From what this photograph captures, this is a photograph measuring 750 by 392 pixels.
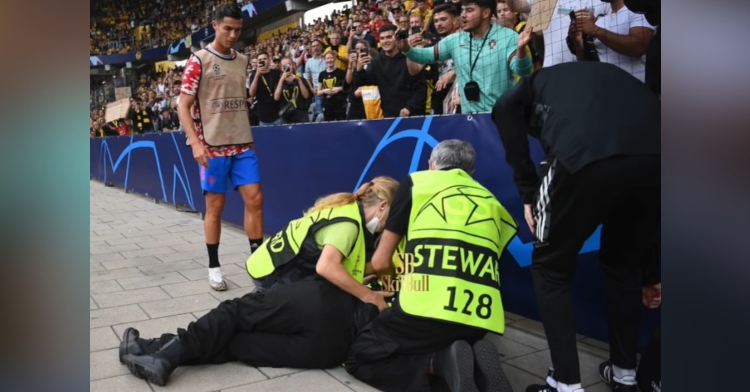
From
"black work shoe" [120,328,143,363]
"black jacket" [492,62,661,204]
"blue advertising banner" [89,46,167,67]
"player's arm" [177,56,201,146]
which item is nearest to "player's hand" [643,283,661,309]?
"black jacket" [492,62,661,204]

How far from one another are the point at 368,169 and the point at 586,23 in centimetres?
212

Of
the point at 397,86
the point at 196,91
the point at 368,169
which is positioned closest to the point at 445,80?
the point at 397,86

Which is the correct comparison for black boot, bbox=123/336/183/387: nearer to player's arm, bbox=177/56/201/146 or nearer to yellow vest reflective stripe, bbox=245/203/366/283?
yellow vest reflective stripe, bbox=245/203/366/283

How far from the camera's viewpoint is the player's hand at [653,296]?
8.23 ft

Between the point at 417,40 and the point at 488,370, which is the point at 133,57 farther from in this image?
the point at 488,370

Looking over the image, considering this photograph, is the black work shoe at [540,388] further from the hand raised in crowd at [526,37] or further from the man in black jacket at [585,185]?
the hand raised in crowd at [526,37]

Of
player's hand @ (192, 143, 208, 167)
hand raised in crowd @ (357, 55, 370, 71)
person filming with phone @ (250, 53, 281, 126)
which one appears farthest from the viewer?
person filming with phone @ (250, 53, 281, 126)

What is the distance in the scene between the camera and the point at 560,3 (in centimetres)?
300

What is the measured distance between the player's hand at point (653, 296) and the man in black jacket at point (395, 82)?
3.01 metres

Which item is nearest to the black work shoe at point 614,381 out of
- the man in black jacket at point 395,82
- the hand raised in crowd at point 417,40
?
the man in black jacket at point 395,82

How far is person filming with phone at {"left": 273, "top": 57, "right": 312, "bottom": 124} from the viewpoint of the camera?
292 inches

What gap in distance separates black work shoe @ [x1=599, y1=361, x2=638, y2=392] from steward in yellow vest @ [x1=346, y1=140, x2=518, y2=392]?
543mm

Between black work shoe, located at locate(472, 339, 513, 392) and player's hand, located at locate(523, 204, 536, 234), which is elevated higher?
player's hand, located at locate(523, 204, 536, 234)
